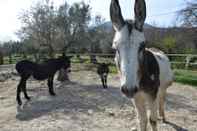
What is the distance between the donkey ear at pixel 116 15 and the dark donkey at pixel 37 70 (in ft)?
17.3

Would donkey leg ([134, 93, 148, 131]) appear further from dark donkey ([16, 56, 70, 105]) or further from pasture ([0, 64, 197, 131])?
dark donkey ([16, 56, 70, 105])

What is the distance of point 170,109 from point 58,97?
3181 mm

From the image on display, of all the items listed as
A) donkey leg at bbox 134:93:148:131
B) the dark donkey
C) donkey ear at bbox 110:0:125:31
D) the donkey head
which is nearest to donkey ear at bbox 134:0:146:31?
the donkey head

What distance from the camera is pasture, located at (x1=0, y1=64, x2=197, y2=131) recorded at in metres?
5.61

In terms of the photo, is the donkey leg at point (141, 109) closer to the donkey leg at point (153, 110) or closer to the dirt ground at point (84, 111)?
the donkey leg at point (153, 110)

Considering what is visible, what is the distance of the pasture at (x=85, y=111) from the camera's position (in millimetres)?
5613

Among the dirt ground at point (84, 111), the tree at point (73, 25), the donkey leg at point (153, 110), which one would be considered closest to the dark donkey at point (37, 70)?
the dirt ground at point (84, 111)

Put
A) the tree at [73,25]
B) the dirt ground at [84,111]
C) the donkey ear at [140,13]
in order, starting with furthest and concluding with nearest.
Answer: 1. the tree at [73,25]
2. the dirt ground at [84,111]
3. the donkey ear at [140,13]

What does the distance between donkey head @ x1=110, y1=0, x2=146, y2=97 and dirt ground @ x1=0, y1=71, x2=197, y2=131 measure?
269 cm

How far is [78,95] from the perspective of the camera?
853cm

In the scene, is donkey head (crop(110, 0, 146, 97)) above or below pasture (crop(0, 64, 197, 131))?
above

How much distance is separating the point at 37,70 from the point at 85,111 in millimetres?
2460

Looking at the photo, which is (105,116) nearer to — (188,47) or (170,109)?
(170,109)

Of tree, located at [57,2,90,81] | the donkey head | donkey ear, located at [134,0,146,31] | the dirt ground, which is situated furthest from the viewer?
tree, located at [57,2,90,81]
